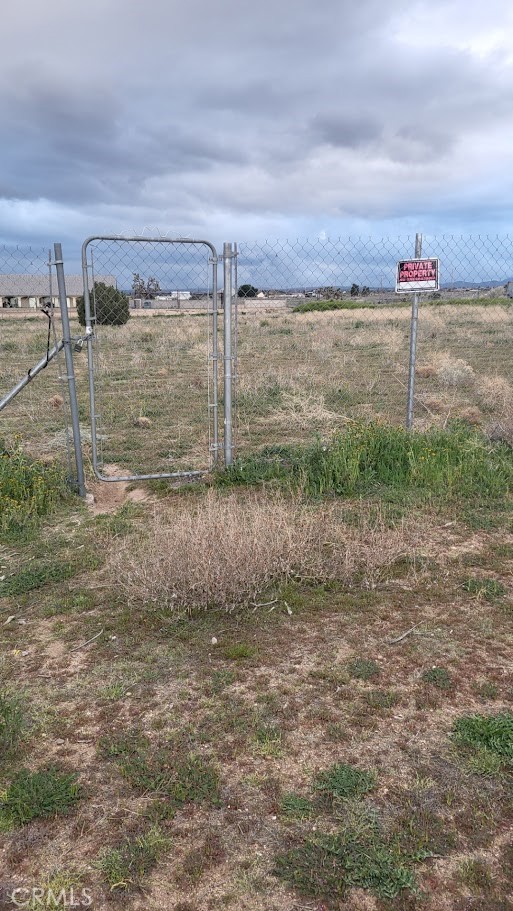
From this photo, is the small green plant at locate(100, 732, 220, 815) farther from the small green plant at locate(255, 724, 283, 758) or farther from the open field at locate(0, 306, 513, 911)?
the small green plant at locate(255, 724, 283, 758)

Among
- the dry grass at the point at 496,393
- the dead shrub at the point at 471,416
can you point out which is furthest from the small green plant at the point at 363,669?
the dry grass at the point at 496,393

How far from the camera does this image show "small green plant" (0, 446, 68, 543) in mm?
5410

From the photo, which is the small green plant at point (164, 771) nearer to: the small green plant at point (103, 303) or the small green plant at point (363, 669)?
the small green plant at point (363, 669)

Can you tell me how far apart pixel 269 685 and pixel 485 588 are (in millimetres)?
1766

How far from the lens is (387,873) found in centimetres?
221

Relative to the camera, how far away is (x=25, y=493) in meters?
5.86

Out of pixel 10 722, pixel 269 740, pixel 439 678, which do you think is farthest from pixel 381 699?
pixel 10 722

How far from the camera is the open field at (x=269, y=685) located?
2.27 meters

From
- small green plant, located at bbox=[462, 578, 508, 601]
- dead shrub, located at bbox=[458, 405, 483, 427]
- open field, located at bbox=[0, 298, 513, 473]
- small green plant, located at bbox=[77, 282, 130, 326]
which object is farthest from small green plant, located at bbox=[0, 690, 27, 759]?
dead shrub, located at bbox=[458, 405, 483, 427]

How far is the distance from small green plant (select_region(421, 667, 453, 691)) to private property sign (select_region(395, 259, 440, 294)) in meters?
4.27

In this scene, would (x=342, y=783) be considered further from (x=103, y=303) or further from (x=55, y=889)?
(x=103, y=303)

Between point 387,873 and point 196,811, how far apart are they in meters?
0.72

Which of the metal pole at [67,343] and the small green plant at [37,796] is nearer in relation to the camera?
the small green plant at [37,796]

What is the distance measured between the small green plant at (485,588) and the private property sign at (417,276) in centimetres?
331
